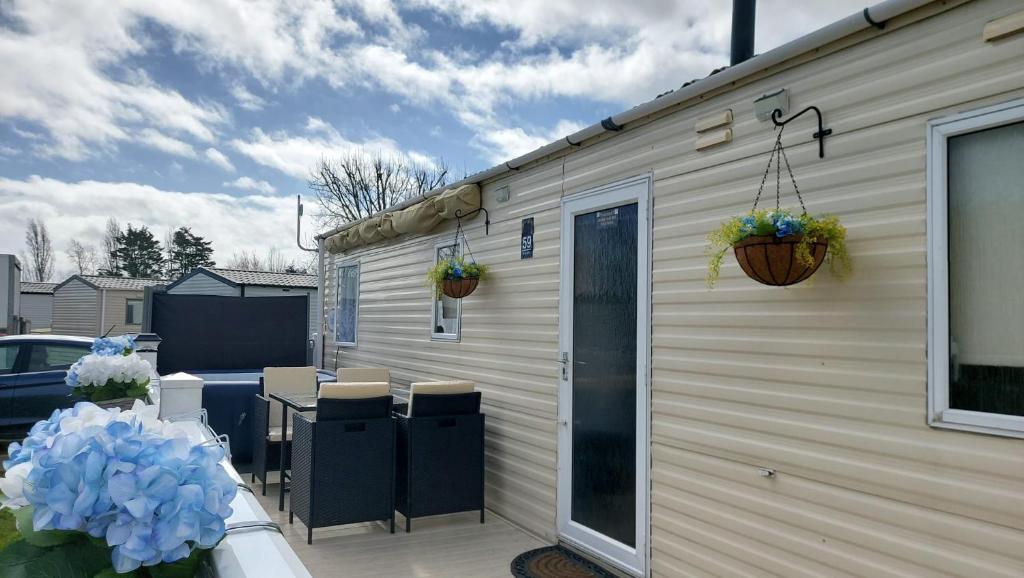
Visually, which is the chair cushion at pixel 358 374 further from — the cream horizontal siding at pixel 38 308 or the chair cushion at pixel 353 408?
the cream horizontal siding at pixel 38 308

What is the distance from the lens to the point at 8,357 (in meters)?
6.90

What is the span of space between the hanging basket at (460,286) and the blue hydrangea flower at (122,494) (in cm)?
416

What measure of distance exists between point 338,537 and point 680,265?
2793mm

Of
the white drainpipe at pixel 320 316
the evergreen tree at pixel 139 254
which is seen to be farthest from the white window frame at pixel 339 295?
the evergreen tree at pixel 139 254

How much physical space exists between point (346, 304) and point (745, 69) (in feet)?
20.8

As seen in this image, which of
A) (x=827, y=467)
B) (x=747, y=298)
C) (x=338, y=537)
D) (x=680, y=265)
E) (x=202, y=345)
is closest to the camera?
(x=827, y=467)

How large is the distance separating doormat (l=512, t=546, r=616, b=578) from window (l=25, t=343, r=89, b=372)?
538 cm

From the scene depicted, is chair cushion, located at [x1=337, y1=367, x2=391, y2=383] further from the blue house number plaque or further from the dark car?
the dark car

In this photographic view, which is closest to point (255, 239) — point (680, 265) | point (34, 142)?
point (34, 142)

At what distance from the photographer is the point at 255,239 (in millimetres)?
36438

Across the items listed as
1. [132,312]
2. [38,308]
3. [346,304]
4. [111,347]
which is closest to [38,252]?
[38,308]

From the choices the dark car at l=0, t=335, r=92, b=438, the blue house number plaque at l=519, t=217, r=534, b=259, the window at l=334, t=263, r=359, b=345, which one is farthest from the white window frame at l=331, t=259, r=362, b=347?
the blue house number plaque at l=519, t=217, r=534, b=259

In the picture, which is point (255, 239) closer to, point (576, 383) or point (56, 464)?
point (576, 383)

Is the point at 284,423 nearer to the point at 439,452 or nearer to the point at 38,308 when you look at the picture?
the point at 439,452
